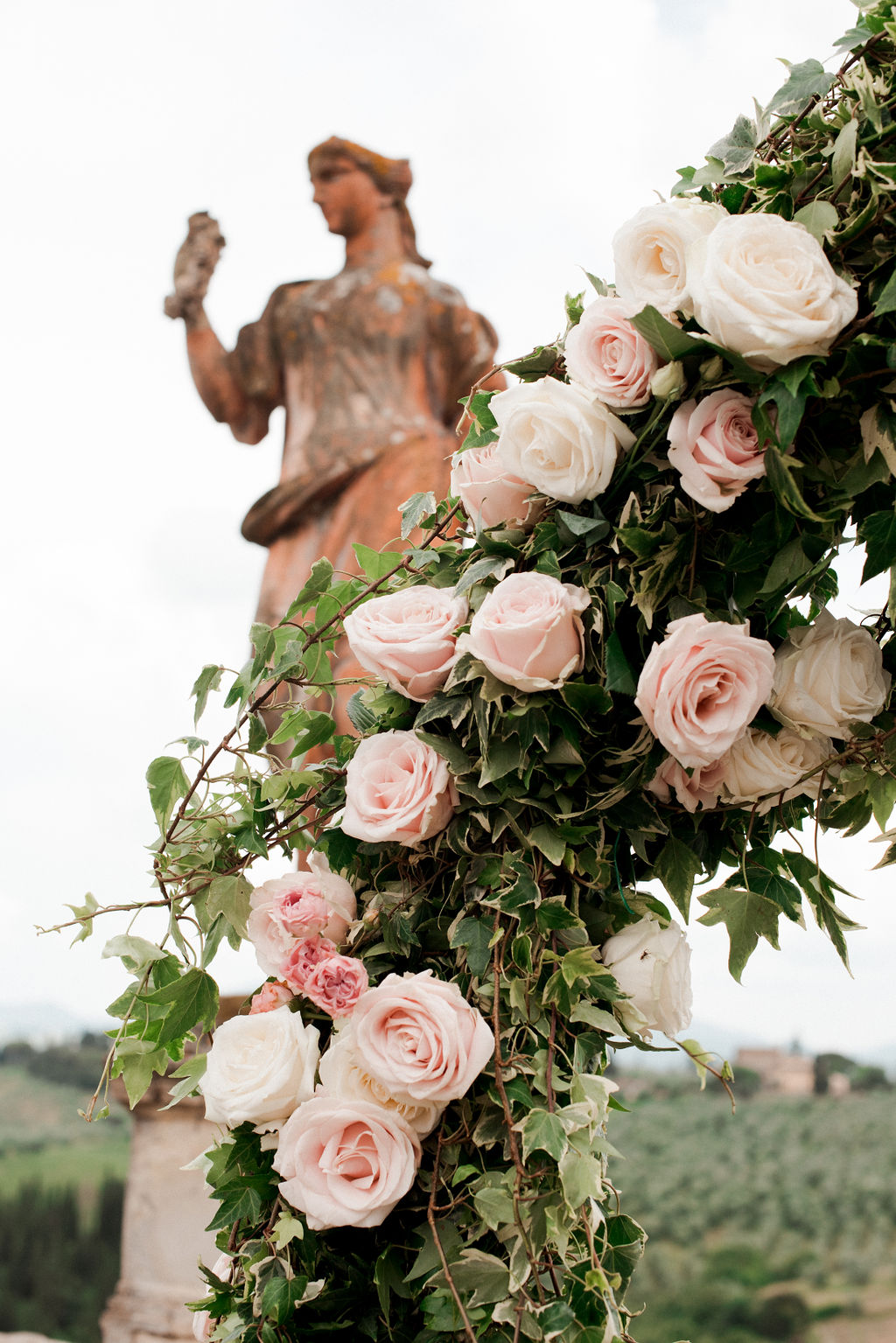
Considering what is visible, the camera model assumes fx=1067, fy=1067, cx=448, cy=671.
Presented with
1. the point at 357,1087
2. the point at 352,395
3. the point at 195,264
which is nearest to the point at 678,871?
the point at 357,1087

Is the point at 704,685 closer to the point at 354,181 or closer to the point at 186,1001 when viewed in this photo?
the point at 186,1001

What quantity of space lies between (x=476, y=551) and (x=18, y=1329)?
7.07m

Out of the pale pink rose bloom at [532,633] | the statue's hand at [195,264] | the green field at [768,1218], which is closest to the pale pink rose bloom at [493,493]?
the pale pink rose bloom at [532,633]

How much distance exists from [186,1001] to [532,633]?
0.48 m

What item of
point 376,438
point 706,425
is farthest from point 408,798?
point 376,438

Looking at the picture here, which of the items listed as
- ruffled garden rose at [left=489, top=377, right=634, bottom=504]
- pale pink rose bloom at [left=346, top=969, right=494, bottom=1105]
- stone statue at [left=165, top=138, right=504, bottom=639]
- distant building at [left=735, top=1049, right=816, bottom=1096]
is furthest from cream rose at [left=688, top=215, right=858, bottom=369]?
distant building at [left=735, top=1049, right=816, bottom=1096]

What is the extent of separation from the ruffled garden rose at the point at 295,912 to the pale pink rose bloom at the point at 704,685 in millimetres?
347

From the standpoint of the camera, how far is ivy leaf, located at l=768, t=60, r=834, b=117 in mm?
814

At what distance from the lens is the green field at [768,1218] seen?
6668 millimetres

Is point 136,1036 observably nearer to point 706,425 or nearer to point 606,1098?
point 606,1098

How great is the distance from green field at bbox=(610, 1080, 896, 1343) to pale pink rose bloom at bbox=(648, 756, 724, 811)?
643 cm

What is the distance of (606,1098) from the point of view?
2.68 ft

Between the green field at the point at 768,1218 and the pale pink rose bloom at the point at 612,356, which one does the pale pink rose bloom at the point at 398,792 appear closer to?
the pale pink rose bloom at the point at 612,356

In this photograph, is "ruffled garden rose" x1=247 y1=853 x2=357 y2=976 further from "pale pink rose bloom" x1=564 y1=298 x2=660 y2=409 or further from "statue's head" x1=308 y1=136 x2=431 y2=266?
"statue's head" x1=308 y1=136 x2=431 y2=266
